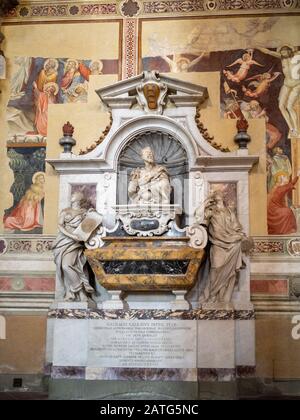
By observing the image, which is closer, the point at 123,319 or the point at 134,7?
the point at 123,319

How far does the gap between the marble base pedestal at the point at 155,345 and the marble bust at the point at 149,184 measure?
1.48 metres

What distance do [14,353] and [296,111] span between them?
5.03m

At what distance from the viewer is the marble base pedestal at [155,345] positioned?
764cm

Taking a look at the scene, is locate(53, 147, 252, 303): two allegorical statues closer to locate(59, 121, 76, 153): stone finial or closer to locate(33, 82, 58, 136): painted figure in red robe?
locate(59, 121, 76, 153): stone finial

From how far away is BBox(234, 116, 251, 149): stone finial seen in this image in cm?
832

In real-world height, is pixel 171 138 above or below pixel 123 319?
above

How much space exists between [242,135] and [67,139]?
241 cm

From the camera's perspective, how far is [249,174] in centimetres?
833

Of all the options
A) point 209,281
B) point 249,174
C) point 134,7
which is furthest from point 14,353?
point 134,7

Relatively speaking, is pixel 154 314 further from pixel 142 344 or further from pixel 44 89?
pixel 44 89

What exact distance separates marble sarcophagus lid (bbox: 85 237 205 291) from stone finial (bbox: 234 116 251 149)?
155 centimetres

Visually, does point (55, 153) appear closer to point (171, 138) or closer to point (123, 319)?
point (171, 138)

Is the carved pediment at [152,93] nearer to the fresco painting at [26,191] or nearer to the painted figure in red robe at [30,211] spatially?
the fresco painting at [26,191]

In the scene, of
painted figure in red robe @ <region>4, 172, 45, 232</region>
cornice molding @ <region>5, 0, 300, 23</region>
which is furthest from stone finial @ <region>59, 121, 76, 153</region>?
cornice molding @ <region>5, 0, 300, 23</region>
